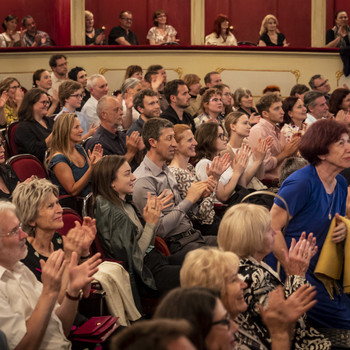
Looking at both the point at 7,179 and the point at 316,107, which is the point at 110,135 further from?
the point at 316,107

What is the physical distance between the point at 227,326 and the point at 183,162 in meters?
2.94

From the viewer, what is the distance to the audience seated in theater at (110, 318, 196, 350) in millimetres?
1310

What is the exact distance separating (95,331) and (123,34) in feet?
24.7

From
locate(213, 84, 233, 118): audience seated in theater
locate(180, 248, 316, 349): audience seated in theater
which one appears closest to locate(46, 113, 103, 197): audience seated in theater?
locate(180, 248, 316, 349): audience seated in theater

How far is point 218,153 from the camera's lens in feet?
17.1

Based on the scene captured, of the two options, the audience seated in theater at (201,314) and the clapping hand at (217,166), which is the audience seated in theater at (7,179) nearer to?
the clapping hand at (217,166)

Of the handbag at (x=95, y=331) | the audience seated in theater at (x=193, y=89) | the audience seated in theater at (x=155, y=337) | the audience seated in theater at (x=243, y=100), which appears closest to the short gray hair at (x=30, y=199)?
the handbag at (x=95, y=331)

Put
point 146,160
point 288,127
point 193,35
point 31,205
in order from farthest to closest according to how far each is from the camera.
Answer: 1. point 193,35
2. point 288,127
3. point 146,160
4. point 31,205

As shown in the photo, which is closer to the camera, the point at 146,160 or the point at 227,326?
the point at 227,326

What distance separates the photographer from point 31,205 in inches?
124

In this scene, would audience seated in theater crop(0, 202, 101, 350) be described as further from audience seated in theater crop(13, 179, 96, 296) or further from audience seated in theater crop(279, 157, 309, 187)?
audience seated in theater crop(279, 157, 309, 187)

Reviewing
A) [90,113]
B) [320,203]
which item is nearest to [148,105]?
[90,113]

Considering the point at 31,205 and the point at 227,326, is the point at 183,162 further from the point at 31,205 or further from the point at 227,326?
the point at 227,326

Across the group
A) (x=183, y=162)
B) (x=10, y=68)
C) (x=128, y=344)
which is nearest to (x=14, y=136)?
(x=183, y=162)
